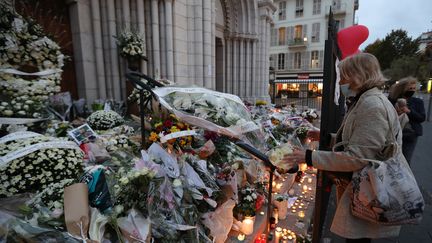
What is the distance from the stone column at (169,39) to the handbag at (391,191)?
5.69m

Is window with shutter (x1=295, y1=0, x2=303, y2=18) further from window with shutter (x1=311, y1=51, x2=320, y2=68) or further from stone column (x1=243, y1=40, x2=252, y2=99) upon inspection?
stone column (x1=243, y1=40, x2=252, y2=99)

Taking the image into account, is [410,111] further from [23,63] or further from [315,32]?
[315,32]

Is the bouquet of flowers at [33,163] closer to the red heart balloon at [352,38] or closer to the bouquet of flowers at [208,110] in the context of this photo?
the bouquet of flowers at [208,110]

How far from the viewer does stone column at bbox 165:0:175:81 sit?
239 inches

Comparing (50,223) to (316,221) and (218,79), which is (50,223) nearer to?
(316,221)

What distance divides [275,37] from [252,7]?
16377 millimetres

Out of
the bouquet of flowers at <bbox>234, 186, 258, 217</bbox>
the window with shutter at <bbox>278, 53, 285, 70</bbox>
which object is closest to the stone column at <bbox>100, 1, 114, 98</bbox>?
the bouquet of flowers at <bbox>234, 186, 258, 217</bbox>

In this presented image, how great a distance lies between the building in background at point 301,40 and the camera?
74.3 ft

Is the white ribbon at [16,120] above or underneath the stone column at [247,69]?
underneath

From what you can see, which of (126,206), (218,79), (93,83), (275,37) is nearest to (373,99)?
(126,206)

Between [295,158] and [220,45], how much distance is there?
31.9ft

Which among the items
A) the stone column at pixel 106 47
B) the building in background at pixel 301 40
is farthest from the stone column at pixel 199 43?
the building in background at pixel 301 40

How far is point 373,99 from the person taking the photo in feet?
4.37

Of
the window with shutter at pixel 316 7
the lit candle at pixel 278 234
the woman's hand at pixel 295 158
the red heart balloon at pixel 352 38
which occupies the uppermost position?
the window with shutter at pixel 316 7
